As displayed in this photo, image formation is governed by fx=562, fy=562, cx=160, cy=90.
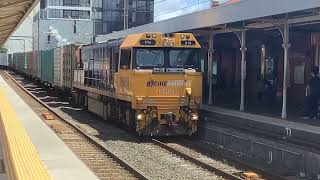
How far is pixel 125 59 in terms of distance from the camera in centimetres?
1672

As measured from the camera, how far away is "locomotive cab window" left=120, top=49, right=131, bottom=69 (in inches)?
647

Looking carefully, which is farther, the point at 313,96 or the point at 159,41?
the point at 313,96

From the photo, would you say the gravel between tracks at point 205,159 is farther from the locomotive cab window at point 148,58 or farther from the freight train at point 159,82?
the locomotive cab window at point 148,58

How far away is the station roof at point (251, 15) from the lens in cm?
1492

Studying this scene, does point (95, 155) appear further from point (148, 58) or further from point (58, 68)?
point (58, 68)

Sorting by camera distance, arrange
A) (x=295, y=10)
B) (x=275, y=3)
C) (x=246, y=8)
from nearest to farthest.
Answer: (x=295, y=10) < (x=275, y=3) < (x=246, y=8)

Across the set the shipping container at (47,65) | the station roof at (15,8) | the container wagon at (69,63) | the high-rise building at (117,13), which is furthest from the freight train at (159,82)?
the high-rise building at (117,13)

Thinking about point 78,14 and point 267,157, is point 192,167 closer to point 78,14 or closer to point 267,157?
point 267,157

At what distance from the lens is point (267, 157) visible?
13.7 metres

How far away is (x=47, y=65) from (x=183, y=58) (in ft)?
80.5

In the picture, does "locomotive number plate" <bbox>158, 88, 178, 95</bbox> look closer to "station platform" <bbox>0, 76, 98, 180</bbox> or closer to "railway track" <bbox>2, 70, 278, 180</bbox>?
"railway track" <bbox>2, 70, 278, 180</bbox>

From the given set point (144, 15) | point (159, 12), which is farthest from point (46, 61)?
point (144, 15)

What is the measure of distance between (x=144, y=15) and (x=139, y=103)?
86.1m

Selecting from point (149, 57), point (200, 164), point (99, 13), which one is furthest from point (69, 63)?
point (99, 13)
